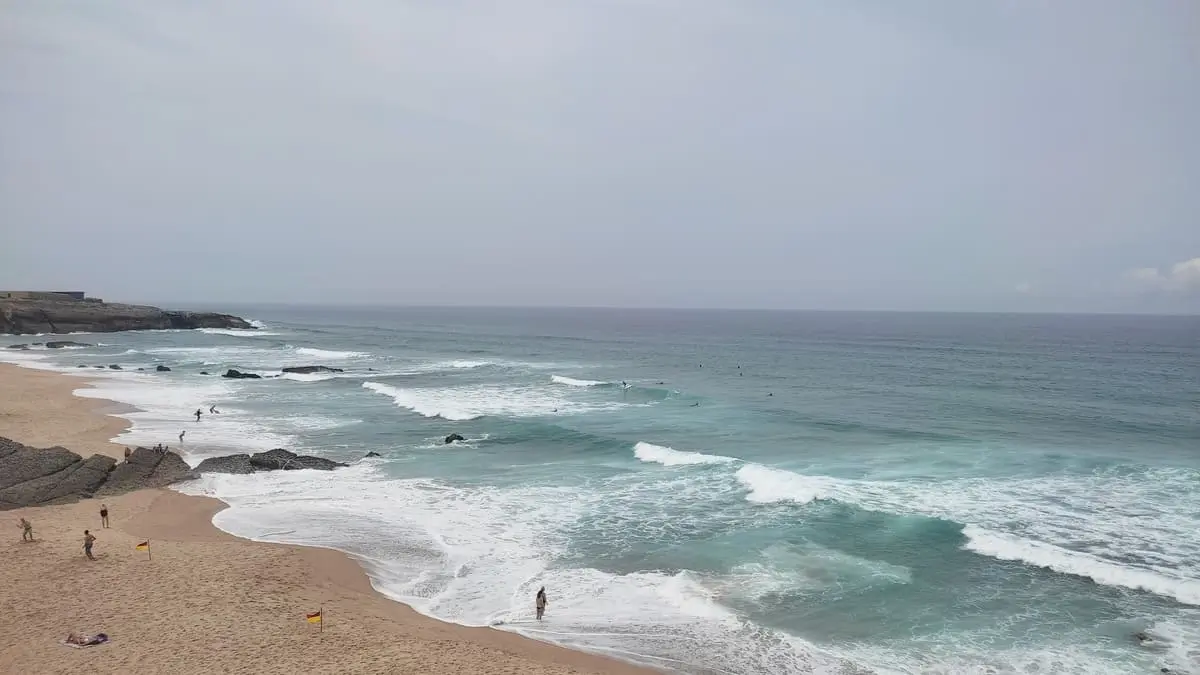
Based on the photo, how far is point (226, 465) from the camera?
28344 millimetres

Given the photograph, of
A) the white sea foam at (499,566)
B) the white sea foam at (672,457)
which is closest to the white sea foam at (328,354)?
the white sea foam at (499,566)

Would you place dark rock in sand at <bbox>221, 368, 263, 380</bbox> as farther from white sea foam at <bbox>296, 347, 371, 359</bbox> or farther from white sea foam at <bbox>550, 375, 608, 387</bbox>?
white sea foam at <bbox>550, 375, 608, 387</bbox>

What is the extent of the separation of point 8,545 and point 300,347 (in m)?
79.8

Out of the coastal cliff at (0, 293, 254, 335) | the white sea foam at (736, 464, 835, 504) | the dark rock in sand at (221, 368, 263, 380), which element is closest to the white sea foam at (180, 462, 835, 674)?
the white sea foam at (736, 464, 835, 504)

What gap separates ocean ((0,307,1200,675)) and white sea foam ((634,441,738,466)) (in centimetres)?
17

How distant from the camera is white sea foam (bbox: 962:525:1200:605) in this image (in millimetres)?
18109

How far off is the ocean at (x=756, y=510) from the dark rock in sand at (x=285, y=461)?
2.27 ft

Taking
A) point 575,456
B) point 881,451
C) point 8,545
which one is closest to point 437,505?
point 575,456

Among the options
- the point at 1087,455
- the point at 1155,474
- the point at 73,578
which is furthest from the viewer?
the point at 1087,455

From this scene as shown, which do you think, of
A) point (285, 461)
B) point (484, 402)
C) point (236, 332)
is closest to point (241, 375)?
point (484, 402)

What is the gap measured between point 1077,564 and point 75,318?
120m

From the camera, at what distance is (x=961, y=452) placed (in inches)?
1303

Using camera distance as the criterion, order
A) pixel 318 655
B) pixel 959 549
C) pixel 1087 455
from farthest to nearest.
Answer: pixel 1087 455 < pixel 959 549 < pixel 318 655

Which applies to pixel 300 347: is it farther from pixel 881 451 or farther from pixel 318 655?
pixel 318 655
